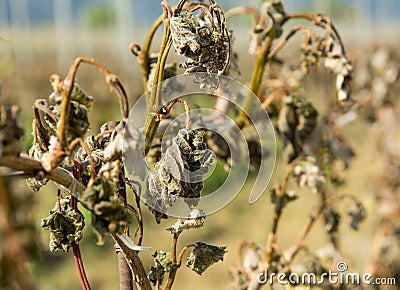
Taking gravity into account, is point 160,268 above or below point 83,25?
below

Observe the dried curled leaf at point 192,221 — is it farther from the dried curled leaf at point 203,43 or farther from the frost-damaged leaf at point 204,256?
the dried curled leaf at point 203,43

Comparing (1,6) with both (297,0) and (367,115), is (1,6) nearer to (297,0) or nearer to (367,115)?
(297,0)

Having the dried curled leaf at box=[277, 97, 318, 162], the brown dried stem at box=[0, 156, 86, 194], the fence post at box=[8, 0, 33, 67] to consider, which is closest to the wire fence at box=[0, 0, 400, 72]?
the fence post at box=[8, 0, 33, 67]

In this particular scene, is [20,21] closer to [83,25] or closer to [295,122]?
[83,25]

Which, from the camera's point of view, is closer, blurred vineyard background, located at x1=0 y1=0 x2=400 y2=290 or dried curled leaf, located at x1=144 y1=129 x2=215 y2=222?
dried curled leaf, located at x1=144 y1=129 x2=215 y2=222

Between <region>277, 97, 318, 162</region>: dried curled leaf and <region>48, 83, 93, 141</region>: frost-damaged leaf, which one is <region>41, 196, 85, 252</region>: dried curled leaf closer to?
<region>48, 83, 93, 141</region>: frost-damaged leaf

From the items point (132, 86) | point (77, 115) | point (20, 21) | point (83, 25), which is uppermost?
point (20, 21)

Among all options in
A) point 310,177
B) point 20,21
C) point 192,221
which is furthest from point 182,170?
point 20,21
